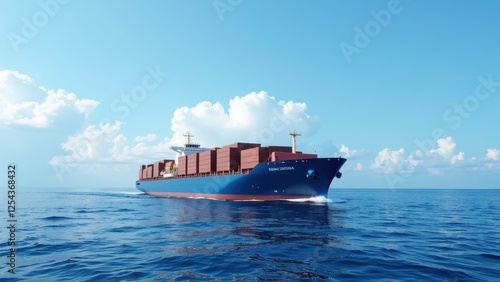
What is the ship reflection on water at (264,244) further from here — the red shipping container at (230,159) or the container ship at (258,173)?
the red shipping container at (230,159)

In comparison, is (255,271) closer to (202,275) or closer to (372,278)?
(202,275)

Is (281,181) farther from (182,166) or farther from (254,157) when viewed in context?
(182,166)

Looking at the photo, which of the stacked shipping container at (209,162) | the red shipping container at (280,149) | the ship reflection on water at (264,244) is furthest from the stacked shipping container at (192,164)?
the ship reflection on water at (264,244)

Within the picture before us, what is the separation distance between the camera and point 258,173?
38.3 m

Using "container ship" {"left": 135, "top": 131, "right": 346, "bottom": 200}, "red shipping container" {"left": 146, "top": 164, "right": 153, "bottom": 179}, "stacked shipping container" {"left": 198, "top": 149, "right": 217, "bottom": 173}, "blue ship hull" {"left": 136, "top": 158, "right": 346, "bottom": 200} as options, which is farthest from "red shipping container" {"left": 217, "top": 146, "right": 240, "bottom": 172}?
"red shipping container" {"left": 146, "top": 164, "right": 153, "bottom": 179}

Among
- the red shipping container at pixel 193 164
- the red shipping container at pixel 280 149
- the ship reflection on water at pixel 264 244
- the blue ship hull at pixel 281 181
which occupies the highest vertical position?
the red shipping container at pixel 280 149

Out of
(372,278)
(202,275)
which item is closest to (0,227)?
(202,275)

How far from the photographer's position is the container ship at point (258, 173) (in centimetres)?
3566

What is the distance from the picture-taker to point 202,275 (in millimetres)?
9711

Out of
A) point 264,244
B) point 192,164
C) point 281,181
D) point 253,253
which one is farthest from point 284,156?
point 253,253

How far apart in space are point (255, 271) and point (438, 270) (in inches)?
242

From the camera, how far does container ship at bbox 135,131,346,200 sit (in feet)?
117

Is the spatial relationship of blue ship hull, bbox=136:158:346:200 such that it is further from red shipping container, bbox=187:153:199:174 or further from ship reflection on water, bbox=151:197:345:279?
ship reflection on water, bbox=151:197:345:279

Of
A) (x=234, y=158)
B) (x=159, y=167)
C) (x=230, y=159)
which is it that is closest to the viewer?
(x=230, y=159)
